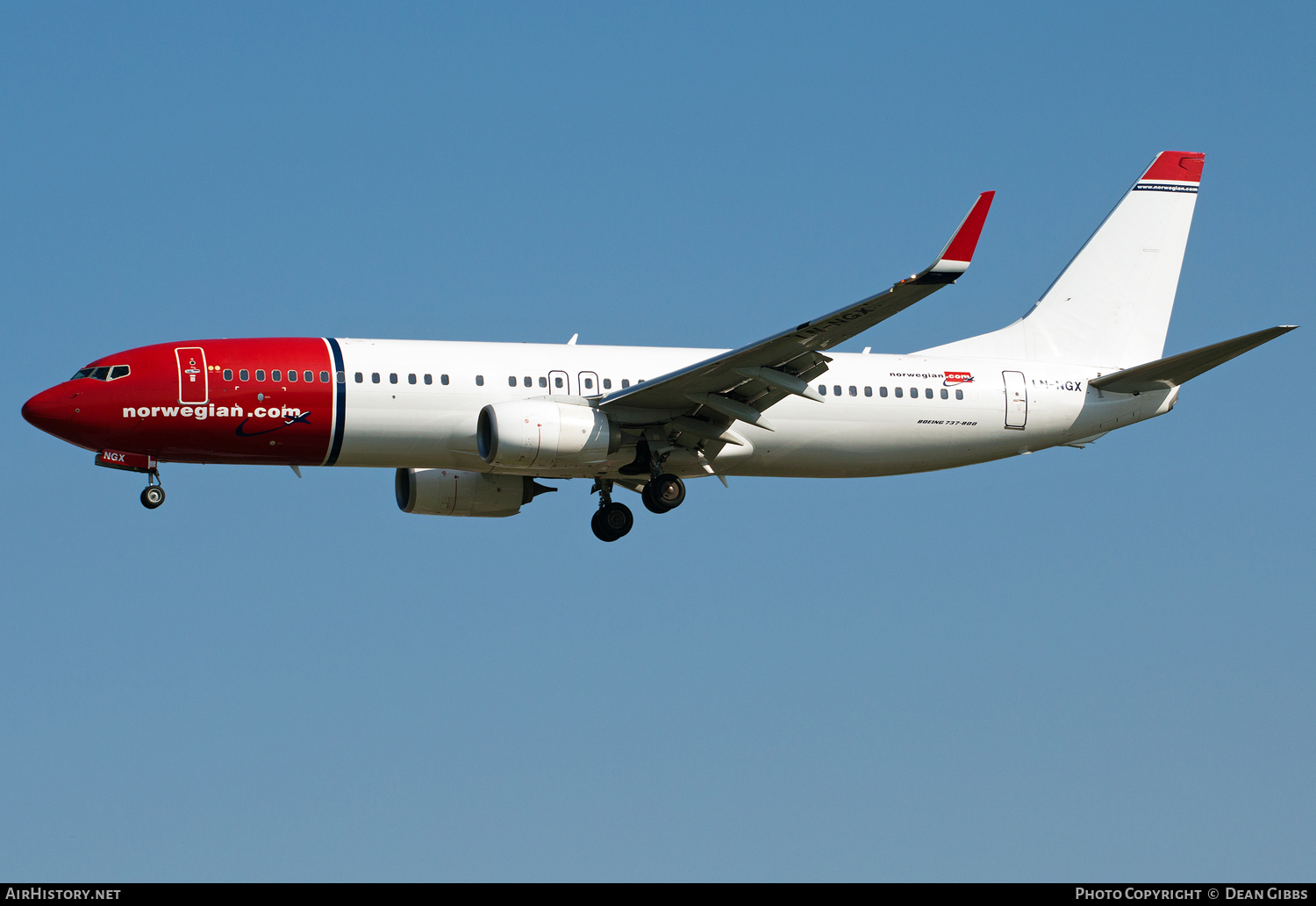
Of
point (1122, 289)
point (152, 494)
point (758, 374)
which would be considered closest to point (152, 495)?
point (152, 494)

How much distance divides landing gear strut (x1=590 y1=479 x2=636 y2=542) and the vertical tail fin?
9042mm

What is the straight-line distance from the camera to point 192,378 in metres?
34.9

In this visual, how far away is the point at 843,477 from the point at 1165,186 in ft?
43.0

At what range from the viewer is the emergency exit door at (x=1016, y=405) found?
3975cm

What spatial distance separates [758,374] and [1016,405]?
26.8 feet

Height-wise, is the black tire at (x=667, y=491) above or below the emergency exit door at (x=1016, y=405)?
below

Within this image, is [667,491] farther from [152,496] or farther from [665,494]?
[152,496]

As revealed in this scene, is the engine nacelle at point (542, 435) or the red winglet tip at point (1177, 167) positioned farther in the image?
the red winglet tip at point (1177, 167)

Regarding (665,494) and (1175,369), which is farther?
(1175,369)

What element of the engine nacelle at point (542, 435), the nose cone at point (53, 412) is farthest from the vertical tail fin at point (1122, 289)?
the nose cone at point (53, 412)

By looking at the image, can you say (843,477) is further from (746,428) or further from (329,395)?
(329,395)

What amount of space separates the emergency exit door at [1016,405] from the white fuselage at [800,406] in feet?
0.10

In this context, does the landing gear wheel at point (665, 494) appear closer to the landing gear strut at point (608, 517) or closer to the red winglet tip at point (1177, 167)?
the landing gear strut at point (608, 517)

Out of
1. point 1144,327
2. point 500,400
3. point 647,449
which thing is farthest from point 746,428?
point 1144,327
